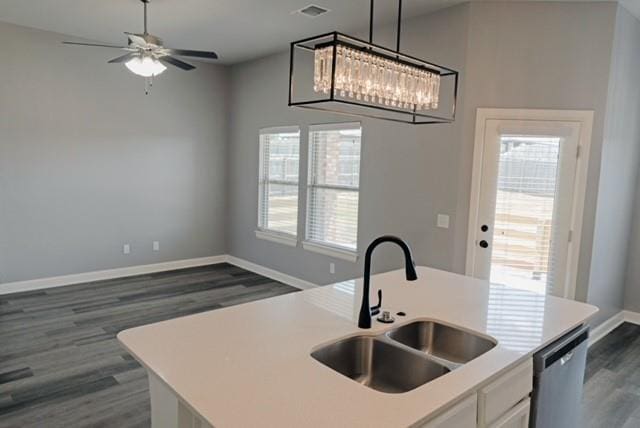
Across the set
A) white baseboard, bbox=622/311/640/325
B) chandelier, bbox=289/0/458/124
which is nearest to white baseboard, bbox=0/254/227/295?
chandelier, bbox=289/0/458/124

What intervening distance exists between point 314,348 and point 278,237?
4374 mm

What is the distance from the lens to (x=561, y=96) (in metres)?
3.69

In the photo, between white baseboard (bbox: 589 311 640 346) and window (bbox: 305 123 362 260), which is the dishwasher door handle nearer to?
white baseboard (bbox: 589 311 640 346)

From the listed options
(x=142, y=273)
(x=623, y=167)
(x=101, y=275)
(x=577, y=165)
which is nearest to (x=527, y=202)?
(x=577, y=165)

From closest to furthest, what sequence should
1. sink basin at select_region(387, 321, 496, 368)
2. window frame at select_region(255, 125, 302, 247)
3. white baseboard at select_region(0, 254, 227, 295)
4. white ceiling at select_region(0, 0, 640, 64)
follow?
Answer: 1. sink basin at select_region(387, 321, 496, 368)
2. white ceiling at select_region(0, 0, 640, 64)
3. white baseboard at select_region(0, 254, 227, 295)
4. window frame at select_region(255, 125, 302, 247)

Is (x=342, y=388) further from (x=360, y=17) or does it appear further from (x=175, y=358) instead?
(x=360, y=17)

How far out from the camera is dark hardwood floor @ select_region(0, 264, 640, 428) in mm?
2848

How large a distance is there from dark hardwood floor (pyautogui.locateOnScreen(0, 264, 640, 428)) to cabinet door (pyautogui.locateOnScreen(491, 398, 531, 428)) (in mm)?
1436

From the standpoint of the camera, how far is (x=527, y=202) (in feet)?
12.6

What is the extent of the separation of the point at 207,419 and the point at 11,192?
16.6 feet

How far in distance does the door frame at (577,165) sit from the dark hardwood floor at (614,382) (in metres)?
0.62

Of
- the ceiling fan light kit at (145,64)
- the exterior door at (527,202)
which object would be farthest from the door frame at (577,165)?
the ceiling fan light kit at (145,64)

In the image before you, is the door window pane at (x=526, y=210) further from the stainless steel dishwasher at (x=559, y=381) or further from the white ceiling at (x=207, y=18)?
the stainless steel dishwasher at (x=559, y=381)

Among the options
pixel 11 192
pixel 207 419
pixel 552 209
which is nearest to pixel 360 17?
pixel 552 209
